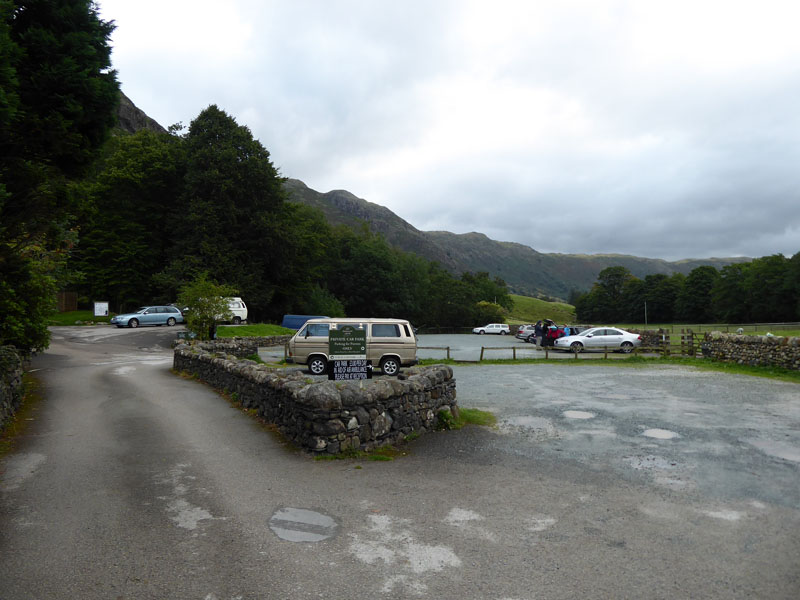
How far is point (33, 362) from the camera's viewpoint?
1870 cm

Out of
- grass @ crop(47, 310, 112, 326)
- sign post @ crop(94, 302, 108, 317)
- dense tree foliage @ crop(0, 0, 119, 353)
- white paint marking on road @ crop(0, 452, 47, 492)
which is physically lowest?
white paint marking on road @ crop(0, 452, 47, 492)

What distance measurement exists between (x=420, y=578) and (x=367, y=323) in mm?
14147

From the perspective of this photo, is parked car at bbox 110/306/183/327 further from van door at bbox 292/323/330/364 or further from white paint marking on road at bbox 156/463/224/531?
white paint marking on road at bbox 156/463/224/531

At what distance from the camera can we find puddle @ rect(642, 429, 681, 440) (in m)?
9.15

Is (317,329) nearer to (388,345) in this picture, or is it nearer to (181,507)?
(388,345)

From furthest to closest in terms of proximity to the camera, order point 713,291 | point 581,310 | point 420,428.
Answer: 1. point 581,310
2. point 713,291
3. point 420,428

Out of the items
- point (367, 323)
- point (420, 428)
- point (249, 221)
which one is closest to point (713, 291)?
point (249, 221)

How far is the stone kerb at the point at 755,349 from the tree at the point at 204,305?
23141mm

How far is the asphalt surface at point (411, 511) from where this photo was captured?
4145 millimetres

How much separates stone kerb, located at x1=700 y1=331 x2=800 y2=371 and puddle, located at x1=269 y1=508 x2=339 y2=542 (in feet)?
67.1

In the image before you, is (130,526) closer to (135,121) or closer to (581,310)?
(135,121)

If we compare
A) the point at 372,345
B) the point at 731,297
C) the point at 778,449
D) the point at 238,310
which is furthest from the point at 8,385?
the point at 731,297

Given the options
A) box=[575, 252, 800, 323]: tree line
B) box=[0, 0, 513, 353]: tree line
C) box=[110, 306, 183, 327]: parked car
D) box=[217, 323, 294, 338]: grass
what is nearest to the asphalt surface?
box=[0, 0, 513, 353]: tree line

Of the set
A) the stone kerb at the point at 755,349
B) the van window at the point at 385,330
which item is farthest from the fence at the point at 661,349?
the van window at the point at 385,330
